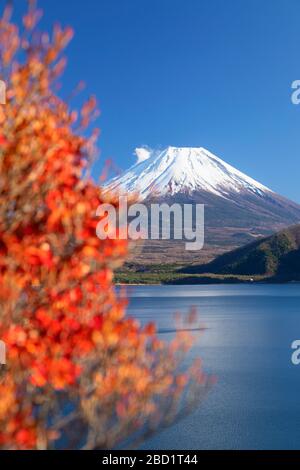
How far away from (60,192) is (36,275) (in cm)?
53

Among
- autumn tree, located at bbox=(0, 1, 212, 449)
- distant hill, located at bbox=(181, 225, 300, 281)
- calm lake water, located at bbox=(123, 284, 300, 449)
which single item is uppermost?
distant hill, located at bbox=(181, 225, 300, 281)

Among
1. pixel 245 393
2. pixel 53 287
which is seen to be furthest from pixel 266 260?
pixel 53 287

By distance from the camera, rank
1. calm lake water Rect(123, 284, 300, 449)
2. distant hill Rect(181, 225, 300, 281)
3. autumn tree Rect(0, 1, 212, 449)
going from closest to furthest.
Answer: autumn tree Rect(0, 1, 212, 449) < calm lake water Rect(123, 284, 300, 449) < distant hill Rect(181, 225, 300, 281)

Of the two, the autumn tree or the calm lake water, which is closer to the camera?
the autumn tree

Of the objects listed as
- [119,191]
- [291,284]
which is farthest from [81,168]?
[291,284]

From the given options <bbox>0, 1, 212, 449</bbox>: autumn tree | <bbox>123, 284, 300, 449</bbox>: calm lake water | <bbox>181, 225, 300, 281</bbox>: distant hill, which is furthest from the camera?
<bbox>181, 225, 300, 281</bbox>: distant hill

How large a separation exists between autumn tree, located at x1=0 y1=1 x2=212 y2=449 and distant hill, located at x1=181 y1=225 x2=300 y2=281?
102 metres

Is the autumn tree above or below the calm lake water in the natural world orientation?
above

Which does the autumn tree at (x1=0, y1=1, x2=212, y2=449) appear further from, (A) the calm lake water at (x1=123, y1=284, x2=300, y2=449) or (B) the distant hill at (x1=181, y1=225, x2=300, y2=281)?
(B) the distant hill at (x1=181, y1=225, x2=300, y2=281)

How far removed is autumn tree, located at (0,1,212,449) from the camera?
349 cm

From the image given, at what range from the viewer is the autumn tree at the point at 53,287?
11.5ft

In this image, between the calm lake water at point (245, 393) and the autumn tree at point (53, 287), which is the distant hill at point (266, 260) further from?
the autumn tree at point (53, 287)

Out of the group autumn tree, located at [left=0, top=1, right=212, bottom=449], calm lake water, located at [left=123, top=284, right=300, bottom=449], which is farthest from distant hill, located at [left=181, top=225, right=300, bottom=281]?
autumn tree, located at [left=0, top=1, right=212, bottom=449]

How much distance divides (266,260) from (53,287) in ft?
351
